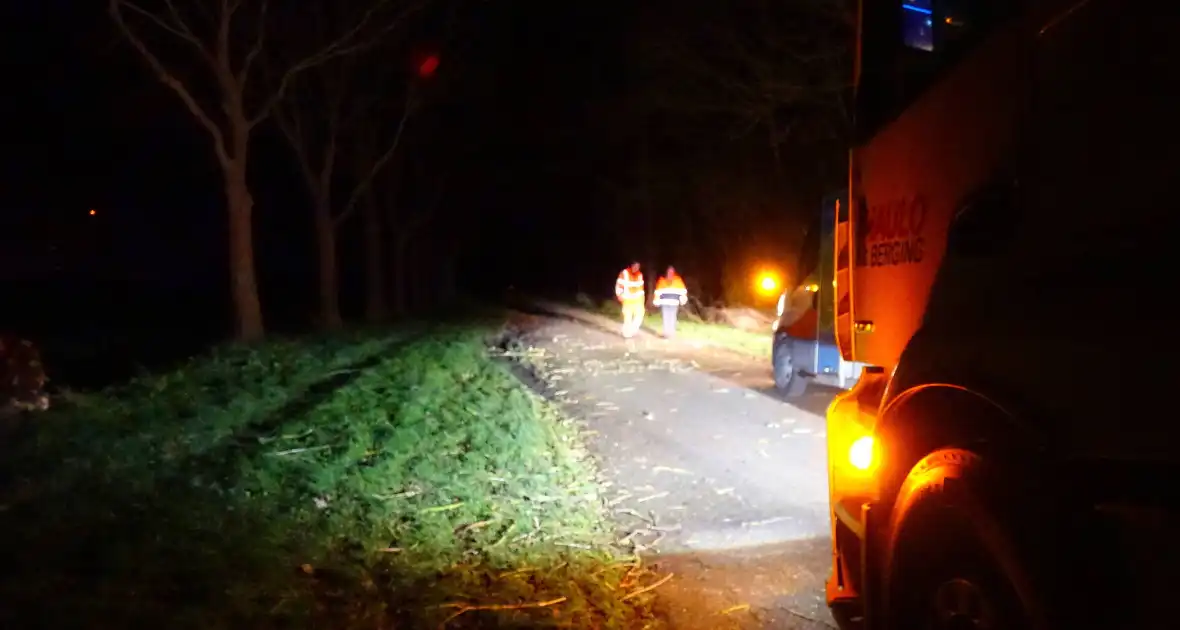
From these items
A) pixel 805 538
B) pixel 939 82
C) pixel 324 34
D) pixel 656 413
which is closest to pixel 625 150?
pixel 324 34

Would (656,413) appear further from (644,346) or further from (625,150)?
(625,150)

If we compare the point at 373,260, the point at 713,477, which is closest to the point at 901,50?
the point at 713,477

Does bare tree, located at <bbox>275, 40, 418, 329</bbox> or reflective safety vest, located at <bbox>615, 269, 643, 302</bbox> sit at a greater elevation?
bare tree, located at <bbox>275, 40, 418, 329</bbox>

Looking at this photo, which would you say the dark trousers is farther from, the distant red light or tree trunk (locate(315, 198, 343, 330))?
the distant red light

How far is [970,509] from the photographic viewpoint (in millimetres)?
3215

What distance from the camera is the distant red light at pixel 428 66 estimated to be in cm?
2473

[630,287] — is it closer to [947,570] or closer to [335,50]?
[335,50]

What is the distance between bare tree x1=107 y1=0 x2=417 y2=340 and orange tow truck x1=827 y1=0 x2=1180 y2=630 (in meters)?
14.0

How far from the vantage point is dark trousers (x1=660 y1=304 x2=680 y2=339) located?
66.8ft

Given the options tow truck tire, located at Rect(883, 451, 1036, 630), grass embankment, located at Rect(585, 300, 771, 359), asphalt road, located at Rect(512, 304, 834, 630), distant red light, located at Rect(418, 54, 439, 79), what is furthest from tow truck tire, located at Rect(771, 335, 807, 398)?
distant red light, located at Rect(418, 54, 439, 79)

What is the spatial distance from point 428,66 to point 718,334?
982 centimetres

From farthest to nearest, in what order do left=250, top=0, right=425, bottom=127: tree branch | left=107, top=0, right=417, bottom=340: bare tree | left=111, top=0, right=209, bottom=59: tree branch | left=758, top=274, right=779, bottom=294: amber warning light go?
left=758, top=274, right=779, bottom=294: amber warning light < left=250, top=0, right=425, bottom=127: tree branch < left=107, top=0, right=417, bottom=340: bare tree < left=111, top=0, right=209, bottom=59: tree branch

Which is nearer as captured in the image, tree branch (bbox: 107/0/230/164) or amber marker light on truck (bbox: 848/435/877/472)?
amber marker light on truck (bbox: 848/435/877/472)

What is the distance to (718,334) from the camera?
72.3 feet
